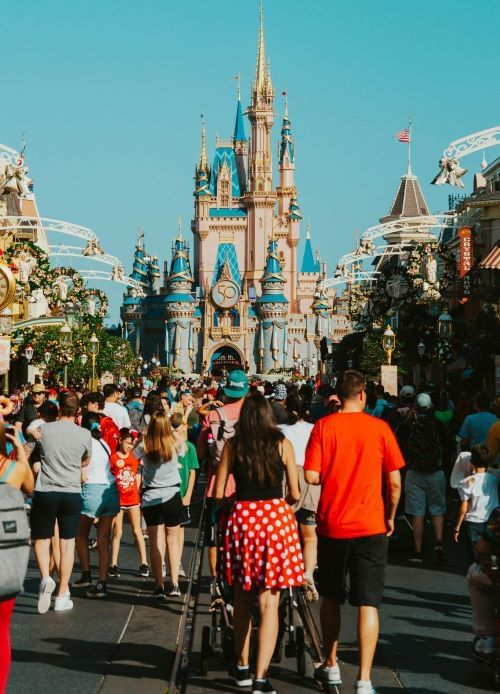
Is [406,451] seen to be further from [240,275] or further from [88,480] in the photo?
[240,275]

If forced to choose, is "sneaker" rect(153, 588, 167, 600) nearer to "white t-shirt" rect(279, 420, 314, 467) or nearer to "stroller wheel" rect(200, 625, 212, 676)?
"white t-shirt" rect(279, 420, 314, 467)

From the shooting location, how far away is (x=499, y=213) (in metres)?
47.8

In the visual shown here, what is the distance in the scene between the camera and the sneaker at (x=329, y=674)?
7271 millimetres

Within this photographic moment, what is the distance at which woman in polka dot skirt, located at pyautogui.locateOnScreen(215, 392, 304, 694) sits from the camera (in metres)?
7.17

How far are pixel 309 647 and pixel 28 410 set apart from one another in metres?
10.7

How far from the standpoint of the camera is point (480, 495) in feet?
33.7

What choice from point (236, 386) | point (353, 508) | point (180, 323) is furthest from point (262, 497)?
point (180, 323)

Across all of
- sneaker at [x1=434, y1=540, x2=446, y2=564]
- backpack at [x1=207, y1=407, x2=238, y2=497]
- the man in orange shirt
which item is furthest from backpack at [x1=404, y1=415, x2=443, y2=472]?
the man in orange shirt

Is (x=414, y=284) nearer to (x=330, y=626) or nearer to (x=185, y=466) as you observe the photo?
(x=185, y=466)

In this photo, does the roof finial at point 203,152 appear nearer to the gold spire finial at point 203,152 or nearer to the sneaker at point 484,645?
the gold spire finial at point 203,152

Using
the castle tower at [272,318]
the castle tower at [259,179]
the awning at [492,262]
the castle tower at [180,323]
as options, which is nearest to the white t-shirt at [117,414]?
the awning at [492,262]

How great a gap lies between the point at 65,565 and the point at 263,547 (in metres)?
3.12

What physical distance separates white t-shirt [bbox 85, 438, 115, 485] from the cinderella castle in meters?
112

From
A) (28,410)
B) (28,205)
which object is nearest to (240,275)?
(28,205)
